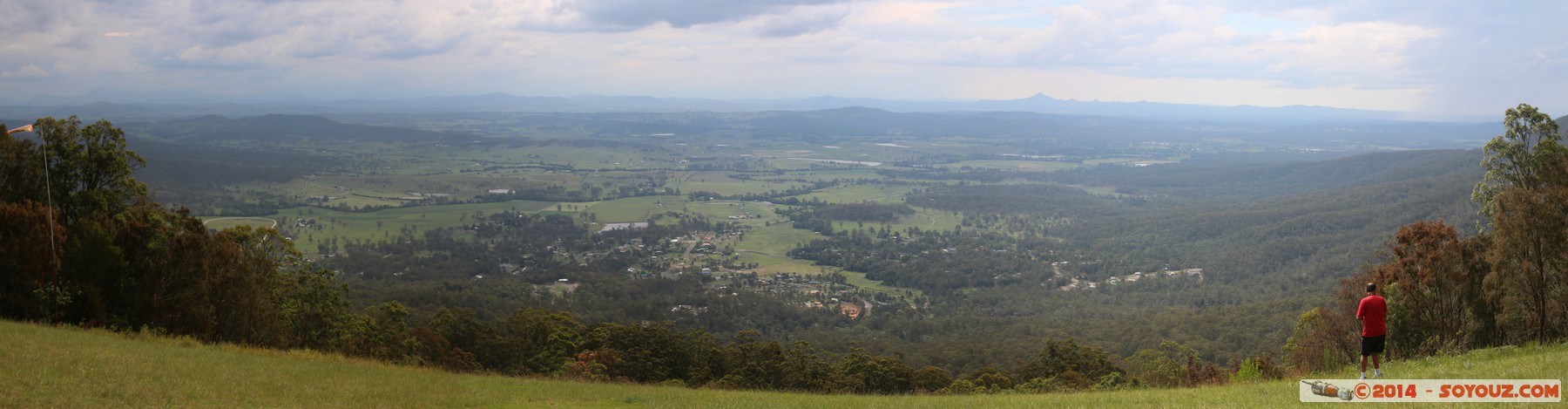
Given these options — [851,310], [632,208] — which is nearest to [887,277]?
[851,310]

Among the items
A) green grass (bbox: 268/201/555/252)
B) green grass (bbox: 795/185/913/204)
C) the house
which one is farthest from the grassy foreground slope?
green grass (bbox: 795/185/913/204)

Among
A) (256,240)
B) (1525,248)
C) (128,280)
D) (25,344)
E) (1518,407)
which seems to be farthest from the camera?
(256,240)

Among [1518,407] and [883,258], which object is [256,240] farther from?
[883,258]

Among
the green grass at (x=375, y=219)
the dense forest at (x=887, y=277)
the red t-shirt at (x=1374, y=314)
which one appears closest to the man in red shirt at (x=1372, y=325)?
the red t-shirt at (x=1374, y=314)

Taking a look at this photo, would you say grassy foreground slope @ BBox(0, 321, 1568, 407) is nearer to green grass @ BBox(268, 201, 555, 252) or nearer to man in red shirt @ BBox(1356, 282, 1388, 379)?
man in red shirt @ BBox(1356, 282, 1388, 379)

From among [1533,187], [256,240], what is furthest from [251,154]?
[1533,187]

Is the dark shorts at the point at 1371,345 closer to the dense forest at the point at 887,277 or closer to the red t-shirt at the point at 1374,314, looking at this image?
the red t-shirt at the point at 1374,314

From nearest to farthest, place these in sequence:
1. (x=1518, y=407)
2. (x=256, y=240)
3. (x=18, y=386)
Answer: (x=1518, y=407)
(x=18, y=386)
(x=256, y=240)

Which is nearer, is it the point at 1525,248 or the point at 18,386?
the point at 18,386
